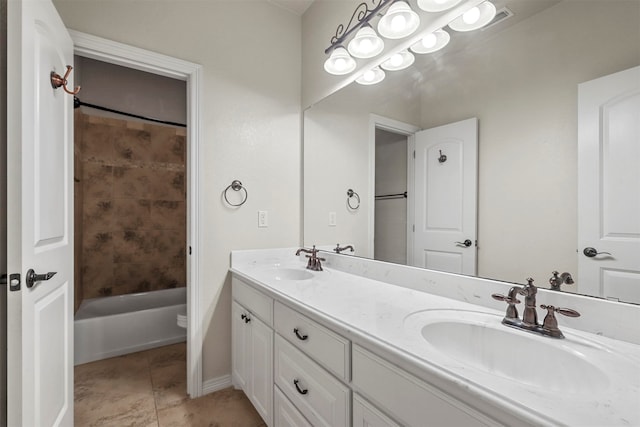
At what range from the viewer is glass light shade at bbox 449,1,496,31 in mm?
1122

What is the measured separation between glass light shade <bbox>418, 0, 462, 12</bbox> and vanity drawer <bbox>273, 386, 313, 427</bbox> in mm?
1686

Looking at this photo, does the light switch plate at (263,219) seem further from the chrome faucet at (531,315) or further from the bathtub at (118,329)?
the chrome faucet at (531,315)

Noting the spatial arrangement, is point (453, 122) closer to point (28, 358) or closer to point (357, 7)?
point (357, 7)

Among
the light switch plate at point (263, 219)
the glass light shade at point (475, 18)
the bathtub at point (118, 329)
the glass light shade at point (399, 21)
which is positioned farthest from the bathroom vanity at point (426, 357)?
the bathtub at point (118, 329)

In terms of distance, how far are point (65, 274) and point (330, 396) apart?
131 cm

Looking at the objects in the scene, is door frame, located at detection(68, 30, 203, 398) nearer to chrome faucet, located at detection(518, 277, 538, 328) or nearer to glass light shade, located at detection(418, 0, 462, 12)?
glass light shade, located at detection(418, 0, 462, 12)

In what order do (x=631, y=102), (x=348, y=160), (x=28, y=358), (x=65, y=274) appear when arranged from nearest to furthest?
1. (x=631, y=102)
2. (x=28, y=358)
3. (x=65, y=274)
4. (x=348, y=160)

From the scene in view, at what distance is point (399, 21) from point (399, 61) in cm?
19

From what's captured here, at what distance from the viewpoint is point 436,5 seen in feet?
3.94

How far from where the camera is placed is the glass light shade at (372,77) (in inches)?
63.9

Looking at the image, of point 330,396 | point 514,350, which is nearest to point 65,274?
point 330,396

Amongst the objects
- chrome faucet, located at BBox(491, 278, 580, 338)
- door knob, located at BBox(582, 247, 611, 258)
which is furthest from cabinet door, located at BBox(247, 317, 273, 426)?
door knob, located at BBox(582, 247, 611, 258)

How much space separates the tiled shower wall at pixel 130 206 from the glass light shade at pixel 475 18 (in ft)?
9.58

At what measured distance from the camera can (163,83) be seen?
3.13 m
